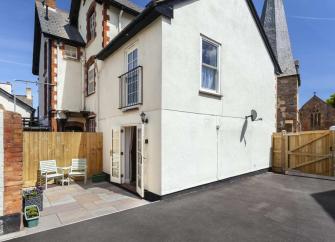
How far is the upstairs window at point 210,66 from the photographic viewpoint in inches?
286

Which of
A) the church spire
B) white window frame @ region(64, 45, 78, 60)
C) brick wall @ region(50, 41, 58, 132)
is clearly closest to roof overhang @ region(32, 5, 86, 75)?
white window frame @ region(64, 45, 78, 60)

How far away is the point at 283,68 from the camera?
19.4 m

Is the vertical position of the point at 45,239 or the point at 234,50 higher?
the point at 234,50

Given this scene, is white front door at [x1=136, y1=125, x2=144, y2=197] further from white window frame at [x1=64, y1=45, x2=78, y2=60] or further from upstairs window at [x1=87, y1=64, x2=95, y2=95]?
white window frame at [x1=64, y1=45, x2=78, y2=60]

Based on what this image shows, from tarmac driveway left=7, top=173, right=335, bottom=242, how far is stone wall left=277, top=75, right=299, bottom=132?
1314cm

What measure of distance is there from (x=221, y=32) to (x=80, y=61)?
832 cm

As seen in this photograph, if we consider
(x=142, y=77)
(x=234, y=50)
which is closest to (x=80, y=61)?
(x=142, y=77)

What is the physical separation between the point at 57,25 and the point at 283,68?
18.9 metres

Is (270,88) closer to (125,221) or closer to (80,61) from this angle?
(125,221)

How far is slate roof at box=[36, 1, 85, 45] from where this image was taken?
1134cm

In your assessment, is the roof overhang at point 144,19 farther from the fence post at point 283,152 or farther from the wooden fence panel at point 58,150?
the fence post at point 283,152

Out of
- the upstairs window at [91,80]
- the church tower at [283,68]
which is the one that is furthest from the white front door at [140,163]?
the church tower at [283,68]

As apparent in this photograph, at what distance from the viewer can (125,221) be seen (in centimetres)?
464

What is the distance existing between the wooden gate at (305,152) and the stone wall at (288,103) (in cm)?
950
